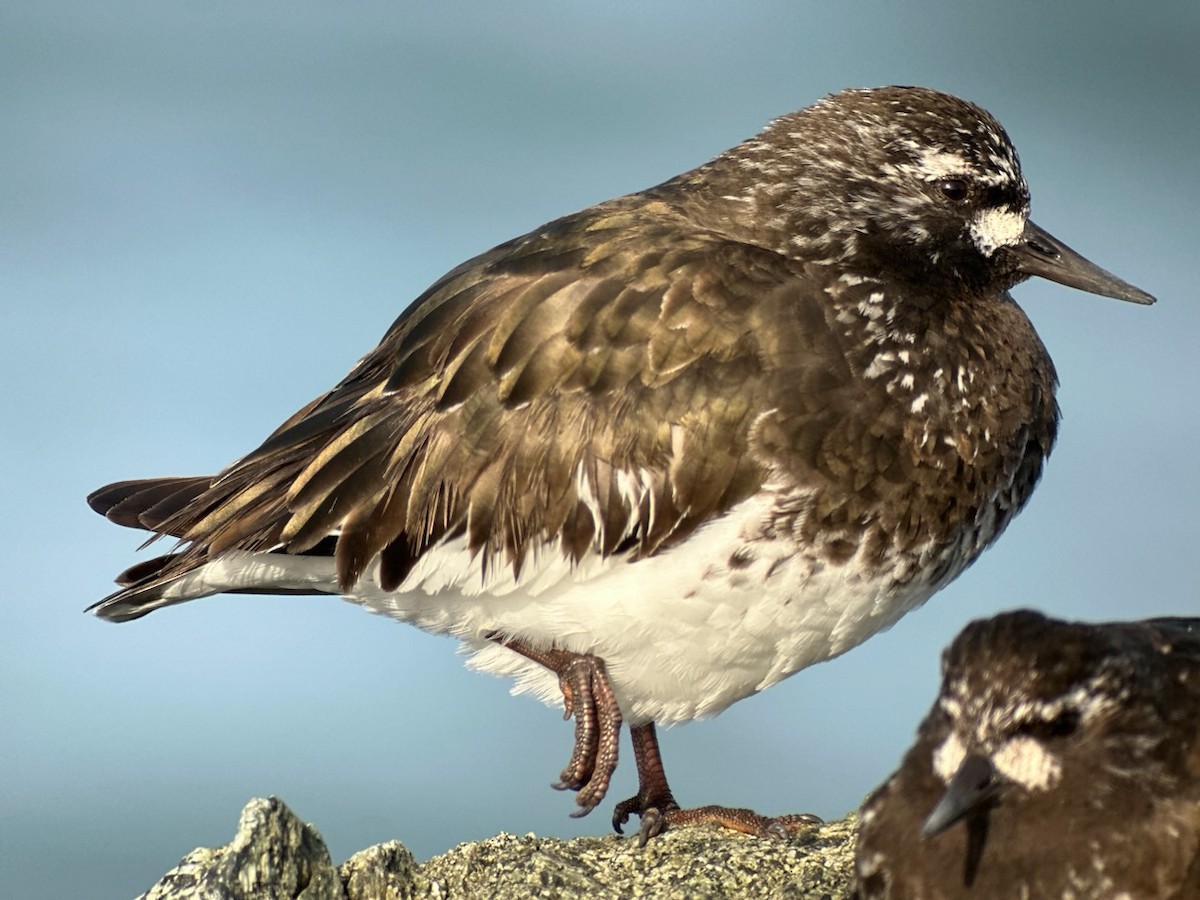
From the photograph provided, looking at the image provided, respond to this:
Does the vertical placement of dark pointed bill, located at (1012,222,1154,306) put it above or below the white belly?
above

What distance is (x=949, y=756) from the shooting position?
448cm

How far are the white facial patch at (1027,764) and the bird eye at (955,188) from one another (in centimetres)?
271

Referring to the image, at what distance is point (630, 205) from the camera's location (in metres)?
6.78

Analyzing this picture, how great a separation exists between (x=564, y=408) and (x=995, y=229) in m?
1.76

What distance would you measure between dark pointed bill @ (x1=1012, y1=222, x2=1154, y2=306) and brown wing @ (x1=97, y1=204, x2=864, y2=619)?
97cm

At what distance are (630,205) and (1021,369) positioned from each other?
5.07 ft

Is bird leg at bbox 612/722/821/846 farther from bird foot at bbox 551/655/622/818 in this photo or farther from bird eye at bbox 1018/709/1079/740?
bird eye at bbox 1018/709/1079/740

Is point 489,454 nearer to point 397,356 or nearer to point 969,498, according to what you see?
point 397,356

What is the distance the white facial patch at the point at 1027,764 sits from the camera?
439 centimetres

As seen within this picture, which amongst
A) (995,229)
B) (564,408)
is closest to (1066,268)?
(995,229)

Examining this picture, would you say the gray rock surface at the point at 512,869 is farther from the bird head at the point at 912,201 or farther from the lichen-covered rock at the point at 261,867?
the bird head at the point at 912,201

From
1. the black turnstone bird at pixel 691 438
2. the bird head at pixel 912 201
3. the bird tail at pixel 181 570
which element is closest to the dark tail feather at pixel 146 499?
the bird tail at pixel 181 570

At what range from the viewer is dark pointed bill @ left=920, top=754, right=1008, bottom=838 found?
4.31 metres

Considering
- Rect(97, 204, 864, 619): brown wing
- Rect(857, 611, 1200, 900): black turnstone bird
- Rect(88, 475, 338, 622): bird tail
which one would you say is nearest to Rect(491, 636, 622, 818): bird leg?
Rect(97, 204, 864, 619): brown wing
